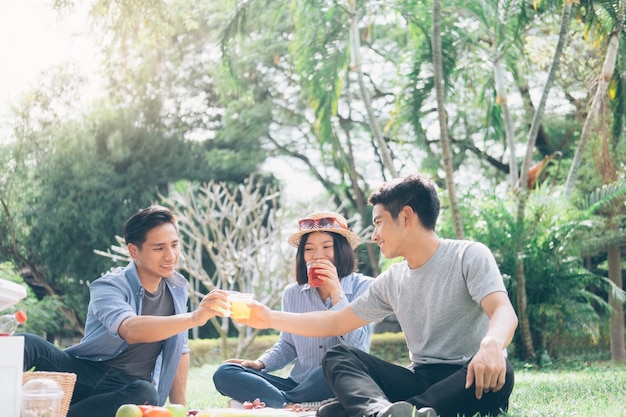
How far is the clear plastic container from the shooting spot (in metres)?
3.30

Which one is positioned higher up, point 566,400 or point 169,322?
point 169,322

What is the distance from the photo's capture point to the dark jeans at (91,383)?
4.31 m

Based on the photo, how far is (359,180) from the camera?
902 inches

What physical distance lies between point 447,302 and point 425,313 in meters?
0.15

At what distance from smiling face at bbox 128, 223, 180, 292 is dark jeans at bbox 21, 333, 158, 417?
0.62 meters

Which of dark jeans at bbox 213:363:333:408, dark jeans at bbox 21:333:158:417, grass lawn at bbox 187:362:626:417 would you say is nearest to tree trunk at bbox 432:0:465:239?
grass lawn at bbox 187:362:626:417

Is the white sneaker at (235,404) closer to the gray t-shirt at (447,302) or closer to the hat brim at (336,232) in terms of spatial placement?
the hat brim at (336,232)

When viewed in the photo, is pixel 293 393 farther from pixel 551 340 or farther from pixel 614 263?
pixel 614 263

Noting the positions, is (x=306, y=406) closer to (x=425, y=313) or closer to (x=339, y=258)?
(x=339, y=258)

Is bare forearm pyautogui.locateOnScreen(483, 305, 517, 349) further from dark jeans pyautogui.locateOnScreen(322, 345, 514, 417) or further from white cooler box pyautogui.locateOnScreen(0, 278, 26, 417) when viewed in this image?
white cooler box pyautogui.locateOnScreen(0, 278, 26, 417)

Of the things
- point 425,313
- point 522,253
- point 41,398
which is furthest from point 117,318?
point 522,253

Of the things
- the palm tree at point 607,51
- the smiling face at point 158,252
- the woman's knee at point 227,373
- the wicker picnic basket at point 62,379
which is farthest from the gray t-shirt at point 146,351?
the palm tree at point 607,51

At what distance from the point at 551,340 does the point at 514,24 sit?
4.50m

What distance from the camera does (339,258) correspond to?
5.18 meters
